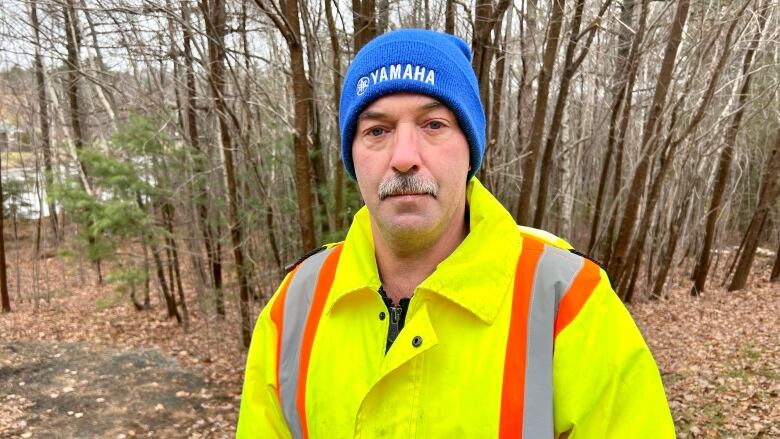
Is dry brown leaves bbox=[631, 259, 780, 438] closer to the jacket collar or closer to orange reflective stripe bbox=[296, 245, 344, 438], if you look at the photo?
the jacket collar

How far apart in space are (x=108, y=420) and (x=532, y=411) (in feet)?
26.7

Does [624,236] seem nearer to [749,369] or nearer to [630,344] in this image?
[749,369]

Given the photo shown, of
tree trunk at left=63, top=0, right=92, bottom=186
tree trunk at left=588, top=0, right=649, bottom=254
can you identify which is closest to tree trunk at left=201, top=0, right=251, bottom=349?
tree trunk at left=63, top=0, right=92, bottom=186

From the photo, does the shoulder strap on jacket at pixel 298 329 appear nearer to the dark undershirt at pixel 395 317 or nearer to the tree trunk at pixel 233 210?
the dark undershirt at pixel 395 317

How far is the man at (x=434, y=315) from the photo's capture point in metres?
1.34

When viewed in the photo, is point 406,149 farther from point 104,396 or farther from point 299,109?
point 104,396

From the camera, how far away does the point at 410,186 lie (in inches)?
62.1

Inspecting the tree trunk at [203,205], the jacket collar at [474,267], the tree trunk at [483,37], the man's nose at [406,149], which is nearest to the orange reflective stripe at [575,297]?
the jacket collar at [474,267]

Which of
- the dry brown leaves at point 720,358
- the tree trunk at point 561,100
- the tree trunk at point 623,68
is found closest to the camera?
the dry brown leaves at point 720,358

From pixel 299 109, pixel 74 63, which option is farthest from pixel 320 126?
pixel 74 63

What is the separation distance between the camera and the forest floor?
6.83 meters

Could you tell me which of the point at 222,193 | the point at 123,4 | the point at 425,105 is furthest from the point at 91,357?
the point at 425,105

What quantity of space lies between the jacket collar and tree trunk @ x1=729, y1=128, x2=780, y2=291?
1460cm

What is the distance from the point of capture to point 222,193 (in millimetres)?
10906
